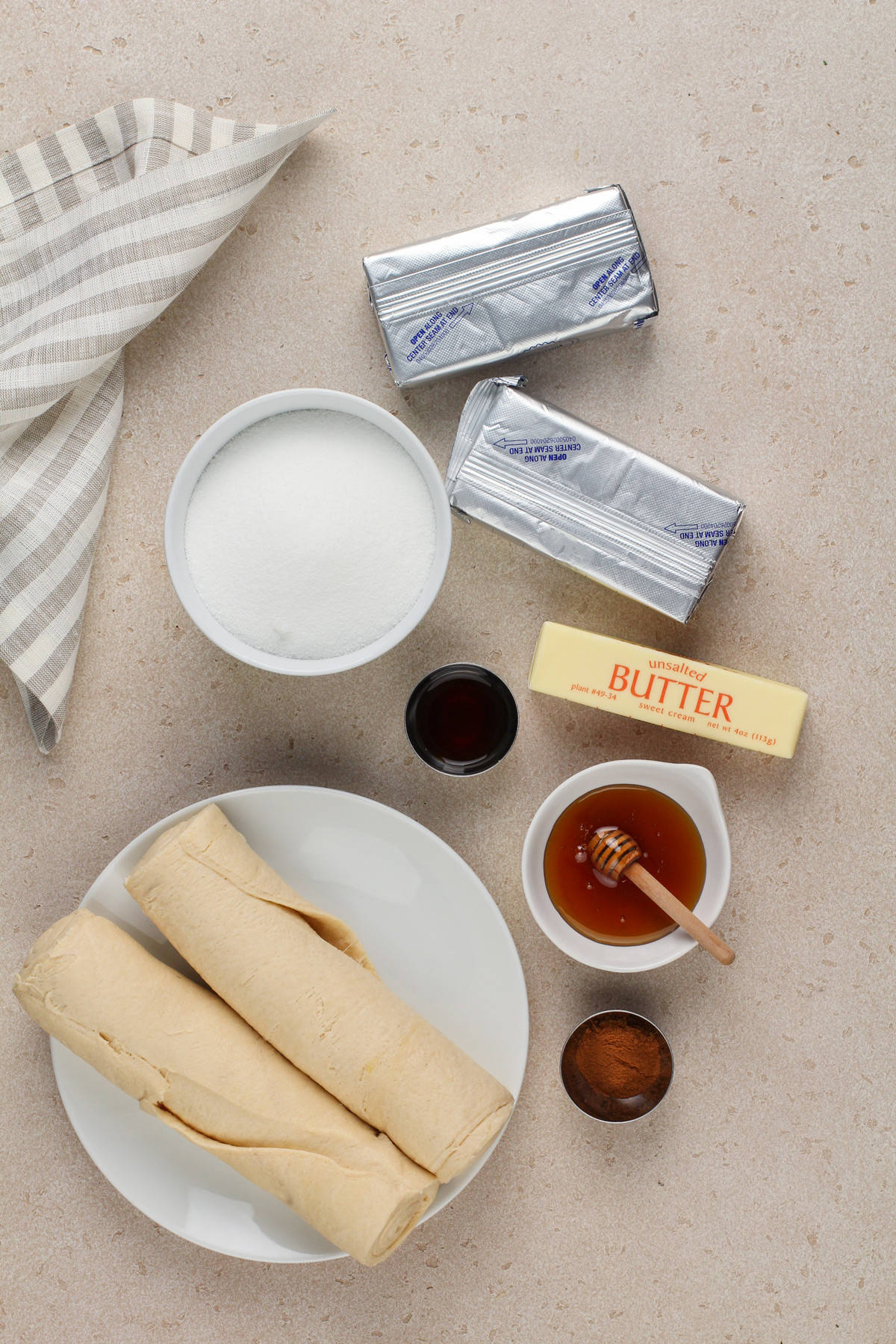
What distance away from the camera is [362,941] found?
0.91 meters

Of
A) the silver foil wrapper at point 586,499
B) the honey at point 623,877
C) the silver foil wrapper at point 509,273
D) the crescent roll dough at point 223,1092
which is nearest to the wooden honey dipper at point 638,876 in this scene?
the honey at point 623,877

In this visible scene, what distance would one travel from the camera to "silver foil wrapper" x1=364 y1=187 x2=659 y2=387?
853 mm

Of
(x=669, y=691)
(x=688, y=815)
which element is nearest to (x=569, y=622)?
(x=669, y=691)

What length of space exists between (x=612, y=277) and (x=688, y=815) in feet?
1.86

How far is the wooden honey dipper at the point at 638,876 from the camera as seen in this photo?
0.87 meters

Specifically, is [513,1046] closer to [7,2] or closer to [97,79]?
[97,79]

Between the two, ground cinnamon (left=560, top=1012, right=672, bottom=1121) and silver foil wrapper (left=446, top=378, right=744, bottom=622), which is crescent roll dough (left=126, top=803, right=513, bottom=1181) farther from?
silver foil wrapper (left=446, top=378, right=744, bottom=622)

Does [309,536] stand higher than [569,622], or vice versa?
[309,536]

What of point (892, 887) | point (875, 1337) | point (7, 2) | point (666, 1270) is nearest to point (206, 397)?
point (7, 2)

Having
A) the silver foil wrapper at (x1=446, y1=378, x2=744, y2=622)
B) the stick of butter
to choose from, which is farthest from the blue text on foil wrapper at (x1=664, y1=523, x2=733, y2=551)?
the stick of butter

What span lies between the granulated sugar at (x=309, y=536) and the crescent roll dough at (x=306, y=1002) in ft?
0.69

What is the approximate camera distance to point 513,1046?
0.89 meters

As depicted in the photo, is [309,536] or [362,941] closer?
[309,536]

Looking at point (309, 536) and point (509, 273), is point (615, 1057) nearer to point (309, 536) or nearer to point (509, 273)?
point (309, 536)
